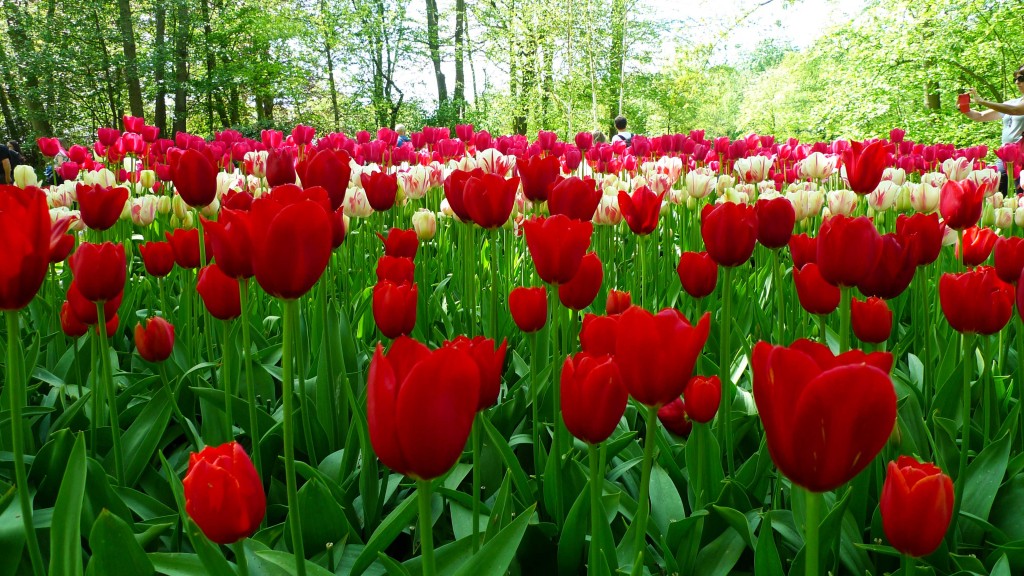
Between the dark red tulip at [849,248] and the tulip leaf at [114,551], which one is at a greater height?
the dark red tulip at [849,248]

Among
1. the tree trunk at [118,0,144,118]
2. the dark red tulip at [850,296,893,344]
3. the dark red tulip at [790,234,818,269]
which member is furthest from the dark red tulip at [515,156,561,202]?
the tree trunk at [118,0,144,118]

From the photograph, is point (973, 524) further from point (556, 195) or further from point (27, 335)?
point (27, 335)

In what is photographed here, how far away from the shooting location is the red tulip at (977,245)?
6.20 ft

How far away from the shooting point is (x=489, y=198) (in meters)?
1.68

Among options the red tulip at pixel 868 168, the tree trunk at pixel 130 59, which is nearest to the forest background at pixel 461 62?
the tree trunk at pixel 130 59

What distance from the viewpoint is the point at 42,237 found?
2.96ft

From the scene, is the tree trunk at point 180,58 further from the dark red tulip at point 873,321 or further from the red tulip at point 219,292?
the dark red tulip at point 873,321

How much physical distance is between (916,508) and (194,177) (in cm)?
162

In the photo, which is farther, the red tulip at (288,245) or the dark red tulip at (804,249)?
the dark red tulip at (804,249)

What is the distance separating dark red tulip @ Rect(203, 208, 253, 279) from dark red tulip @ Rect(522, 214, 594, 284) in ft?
1.64

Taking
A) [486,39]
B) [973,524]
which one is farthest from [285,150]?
[486,39]

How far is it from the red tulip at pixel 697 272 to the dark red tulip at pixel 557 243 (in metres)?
0.36

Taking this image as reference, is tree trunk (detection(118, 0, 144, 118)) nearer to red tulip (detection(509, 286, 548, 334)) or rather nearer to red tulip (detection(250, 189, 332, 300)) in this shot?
red tulip (detection(509, 286, 548, 334))

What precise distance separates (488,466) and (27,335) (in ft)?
6.48
